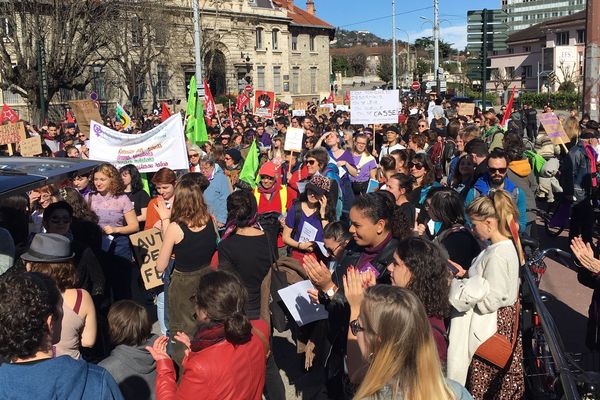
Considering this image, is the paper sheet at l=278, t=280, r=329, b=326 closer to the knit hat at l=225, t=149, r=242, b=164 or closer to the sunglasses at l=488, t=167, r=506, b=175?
the sunglasses at l=488, t=167, r=506, b=175

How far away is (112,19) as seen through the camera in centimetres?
3359

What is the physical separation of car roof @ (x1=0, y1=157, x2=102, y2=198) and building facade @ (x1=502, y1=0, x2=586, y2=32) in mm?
149527

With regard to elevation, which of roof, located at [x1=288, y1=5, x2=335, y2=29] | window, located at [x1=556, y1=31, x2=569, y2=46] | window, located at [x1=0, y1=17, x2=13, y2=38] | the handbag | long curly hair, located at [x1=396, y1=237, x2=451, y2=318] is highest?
roof, located at [x1=288, y1=5, x2=335, y2=29]

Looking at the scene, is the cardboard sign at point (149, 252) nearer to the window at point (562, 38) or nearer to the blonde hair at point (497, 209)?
the blonde hair at point (497, 209)

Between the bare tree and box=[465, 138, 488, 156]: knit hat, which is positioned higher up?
the bare tree

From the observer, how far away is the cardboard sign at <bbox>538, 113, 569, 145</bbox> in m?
10.3

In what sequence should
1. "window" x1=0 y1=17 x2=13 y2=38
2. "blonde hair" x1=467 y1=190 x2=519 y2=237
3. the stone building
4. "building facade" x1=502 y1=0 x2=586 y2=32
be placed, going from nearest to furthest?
1. "blonde hair" x1=467 y1=190 x2=519 y2=237
2. "window" x1=0 y1=17 x2=13 y2=38
3. the stone building
4. "building facade" x1=502 y1=0 x2=586 y2=32

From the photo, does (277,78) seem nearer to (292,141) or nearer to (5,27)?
(5,27)

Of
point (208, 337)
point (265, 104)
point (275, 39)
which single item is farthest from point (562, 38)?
point (208, 337)

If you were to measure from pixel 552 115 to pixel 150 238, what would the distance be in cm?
714

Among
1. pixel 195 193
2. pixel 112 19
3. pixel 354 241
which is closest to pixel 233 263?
pixel 195 193

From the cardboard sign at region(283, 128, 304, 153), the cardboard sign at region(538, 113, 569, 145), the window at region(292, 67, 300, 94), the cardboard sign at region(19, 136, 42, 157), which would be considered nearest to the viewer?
the cardboard sign at region(19, 136, 42, 157)

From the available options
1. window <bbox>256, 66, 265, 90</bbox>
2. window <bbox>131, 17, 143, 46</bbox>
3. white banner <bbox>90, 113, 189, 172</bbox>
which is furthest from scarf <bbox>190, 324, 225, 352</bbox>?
window <bbox>256, 66, 265, 90</bbox>

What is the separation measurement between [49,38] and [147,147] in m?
26.4
